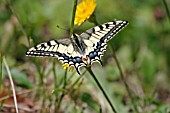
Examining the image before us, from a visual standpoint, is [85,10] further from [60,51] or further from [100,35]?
[60,51]

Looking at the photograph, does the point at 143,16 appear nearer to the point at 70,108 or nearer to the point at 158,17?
the point at 158,17

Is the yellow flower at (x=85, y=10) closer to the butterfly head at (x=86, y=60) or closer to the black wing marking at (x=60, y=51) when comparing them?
the black wing marking at (x=60, y=51)

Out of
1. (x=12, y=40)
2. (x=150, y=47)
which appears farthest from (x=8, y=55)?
(x=150, y=47)

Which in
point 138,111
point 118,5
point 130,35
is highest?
point 118,5

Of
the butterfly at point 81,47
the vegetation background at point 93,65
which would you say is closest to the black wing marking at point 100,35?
the butterfly at point 81,47

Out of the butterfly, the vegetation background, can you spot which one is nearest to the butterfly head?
the butterfly

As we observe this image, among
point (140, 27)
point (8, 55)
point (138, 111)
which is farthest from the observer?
point (140, 27)

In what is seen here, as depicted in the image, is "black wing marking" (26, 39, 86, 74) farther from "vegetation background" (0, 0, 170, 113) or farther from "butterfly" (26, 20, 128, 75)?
"vegetation background" (0, 0, 170, 113)
